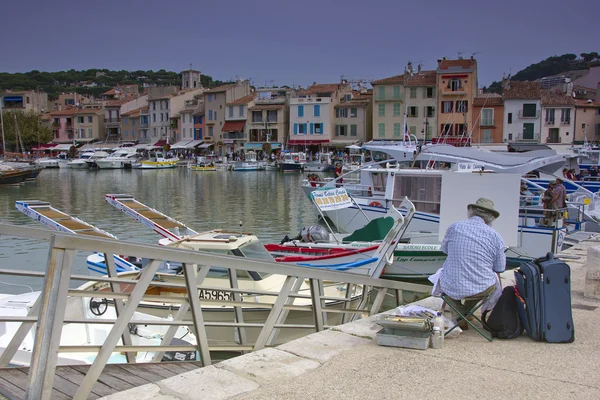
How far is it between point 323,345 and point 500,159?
56.5ft

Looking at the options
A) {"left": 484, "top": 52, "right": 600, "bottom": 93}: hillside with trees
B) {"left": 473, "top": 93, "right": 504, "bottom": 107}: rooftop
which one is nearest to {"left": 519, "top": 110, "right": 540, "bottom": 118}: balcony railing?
{"left": 473, "top": 93, "right": 504, "bottom": 107}: rooftop

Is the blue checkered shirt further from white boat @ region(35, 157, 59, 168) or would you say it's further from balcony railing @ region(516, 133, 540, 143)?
white boat @ region(35, 157, 59, 168)

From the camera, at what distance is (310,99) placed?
3169 inches

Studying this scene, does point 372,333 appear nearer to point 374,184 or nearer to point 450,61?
point 374,184

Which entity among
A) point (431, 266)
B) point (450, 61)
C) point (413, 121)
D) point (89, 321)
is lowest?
point (431, 266)

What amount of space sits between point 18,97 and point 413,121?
8124cm

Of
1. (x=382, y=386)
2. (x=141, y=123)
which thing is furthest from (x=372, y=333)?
(x=141, y=123)

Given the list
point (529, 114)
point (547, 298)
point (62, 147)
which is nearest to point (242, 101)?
point (62, 147)

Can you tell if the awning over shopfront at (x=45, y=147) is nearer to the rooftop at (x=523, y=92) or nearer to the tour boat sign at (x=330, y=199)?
the rooftop at (x=523, y=92)

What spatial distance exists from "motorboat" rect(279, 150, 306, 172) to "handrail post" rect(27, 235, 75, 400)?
6936 cm

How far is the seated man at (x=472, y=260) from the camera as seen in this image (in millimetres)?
6195

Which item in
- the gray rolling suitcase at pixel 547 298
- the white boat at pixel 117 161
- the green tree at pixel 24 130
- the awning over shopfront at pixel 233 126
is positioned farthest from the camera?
the green tree at pixel 24 130

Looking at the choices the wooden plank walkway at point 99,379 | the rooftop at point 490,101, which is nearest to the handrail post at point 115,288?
the wooden plank walkway at point 99,379

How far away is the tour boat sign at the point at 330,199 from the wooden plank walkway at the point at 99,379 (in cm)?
1124
